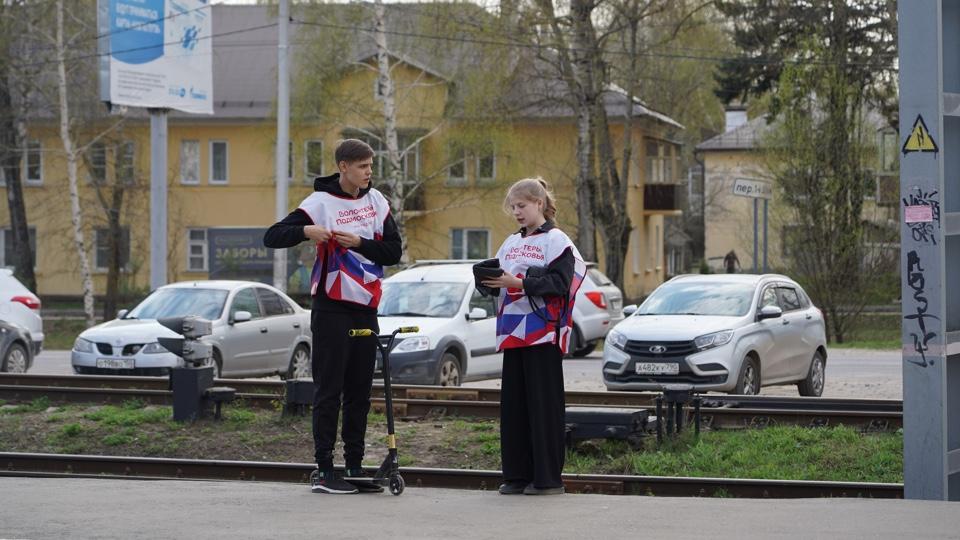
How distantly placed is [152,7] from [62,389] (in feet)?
45.4

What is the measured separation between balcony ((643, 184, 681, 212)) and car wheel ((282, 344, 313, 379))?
4083 centimetres

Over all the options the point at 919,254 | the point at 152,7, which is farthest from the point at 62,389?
the point at 152,7

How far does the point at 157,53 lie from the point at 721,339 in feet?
52.6

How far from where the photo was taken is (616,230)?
44.3 m

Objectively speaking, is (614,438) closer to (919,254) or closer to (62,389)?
(919,254)

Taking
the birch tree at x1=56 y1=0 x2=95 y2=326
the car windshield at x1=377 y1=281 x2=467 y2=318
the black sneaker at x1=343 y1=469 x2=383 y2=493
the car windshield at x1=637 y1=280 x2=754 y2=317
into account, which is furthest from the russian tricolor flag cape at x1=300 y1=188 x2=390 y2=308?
the birch tree at x1=56 y1=0 x2=95 y2=326

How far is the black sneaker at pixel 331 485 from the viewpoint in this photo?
27.7ft

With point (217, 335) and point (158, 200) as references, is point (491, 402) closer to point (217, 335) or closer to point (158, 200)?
point (217, 335)

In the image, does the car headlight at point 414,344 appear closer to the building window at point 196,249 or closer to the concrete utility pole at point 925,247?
the concrete utility pole at point 925,247

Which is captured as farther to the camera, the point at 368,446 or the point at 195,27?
the point at 195,27

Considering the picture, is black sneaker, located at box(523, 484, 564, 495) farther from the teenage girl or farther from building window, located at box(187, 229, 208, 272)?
building window, located at box(187, 229, 208, 272)

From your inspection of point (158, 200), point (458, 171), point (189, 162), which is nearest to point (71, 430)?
point (158, 200)

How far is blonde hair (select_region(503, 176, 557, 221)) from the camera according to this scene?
27.5 ft

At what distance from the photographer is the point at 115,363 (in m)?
19.5
